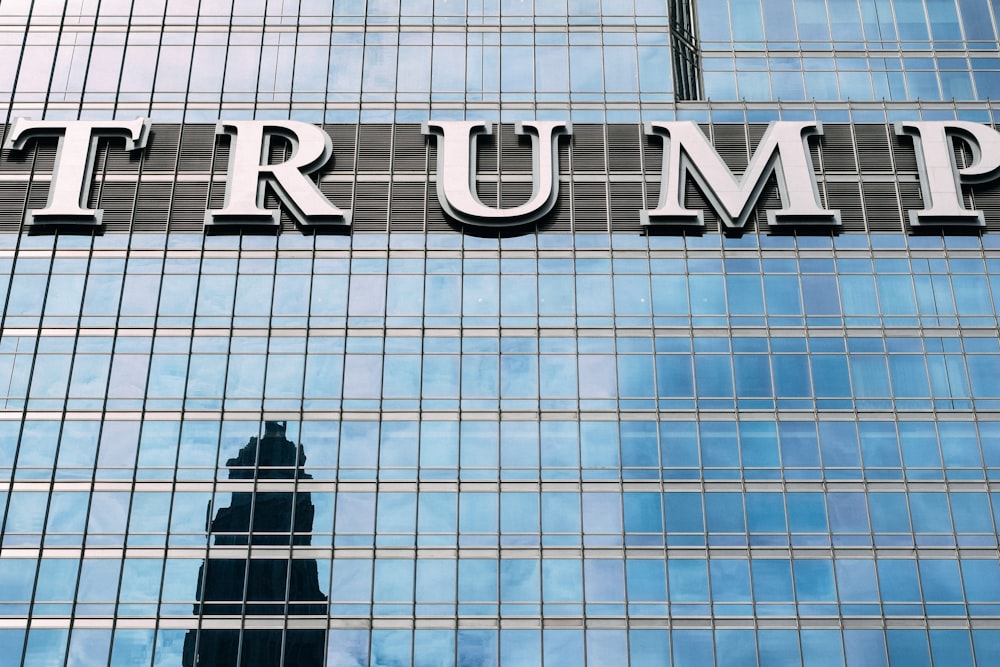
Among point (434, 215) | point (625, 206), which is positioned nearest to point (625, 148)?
point (625, 206)

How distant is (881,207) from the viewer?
50.6 m

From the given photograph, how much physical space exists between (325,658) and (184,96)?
2574 centimetres

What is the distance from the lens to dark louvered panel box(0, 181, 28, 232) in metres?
49.5

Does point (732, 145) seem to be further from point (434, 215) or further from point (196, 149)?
point (196, 149)

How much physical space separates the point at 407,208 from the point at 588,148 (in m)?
8.47

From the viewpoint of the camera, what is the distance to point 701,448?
149 ft

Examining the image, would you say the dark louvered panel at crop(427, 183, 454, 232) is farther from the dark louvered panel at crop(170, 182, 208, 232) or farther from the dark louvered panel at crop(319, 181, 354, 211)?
the dark louvered panel at crop(170, 182, 208, 232)

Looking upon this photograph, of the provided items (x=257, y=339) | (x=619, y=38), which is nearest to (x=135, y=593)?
(x=257, y=339)

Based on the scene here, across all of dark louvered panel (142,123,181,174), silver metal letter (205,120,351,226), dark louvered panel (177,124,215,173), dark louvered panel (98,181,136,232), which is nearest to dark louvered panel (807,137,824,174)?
silver metal letter (205,120,351,226)

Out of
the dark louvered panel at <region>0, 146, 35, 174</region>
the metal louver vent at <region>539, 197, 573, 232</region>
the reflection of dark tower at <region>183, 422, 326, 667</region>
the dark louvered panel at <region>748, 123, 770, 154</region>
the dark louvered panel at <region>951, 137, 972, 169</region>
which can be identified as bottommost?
the reflection of dark tower at <region>183, 422, 326, 667</region>

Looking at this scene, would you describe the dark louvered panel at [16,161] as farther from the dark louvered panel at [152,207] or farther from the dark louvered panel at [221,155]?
the dark louvered panel at [221,155]

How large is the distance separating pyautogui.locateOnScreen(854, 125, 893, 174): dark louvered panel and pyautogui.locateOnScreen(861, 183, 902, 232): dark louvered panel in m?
0.82

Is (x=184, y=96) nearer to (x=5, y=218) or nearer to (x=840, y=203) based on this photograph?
(x=5, y=218)

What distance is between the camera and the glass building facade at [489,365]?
42.6 m
